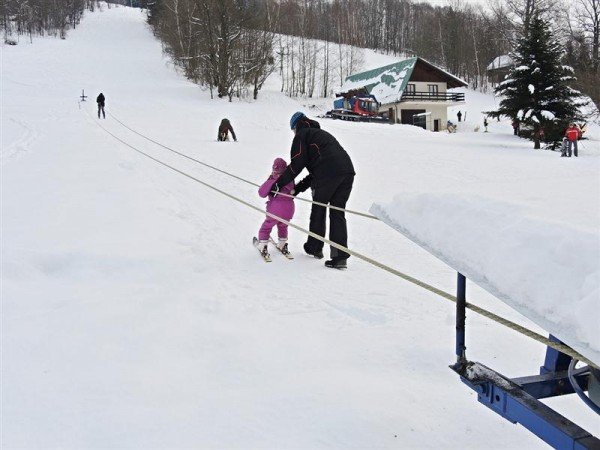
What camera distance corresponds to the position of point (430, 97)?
40.7 meters

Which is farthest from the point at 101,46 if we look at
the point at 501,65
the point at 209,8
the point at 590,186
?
the point at 590,186

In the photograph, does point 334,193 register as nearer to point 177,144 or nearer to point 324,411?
point 324,411

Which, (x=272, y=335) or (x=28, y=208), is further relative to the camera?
(x=28, y=208)

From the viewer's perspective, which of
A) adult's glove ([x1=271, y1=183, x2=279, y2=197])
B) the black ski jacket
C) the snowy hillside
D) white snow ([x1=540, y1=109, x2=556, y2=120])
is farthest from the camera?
white snow ([x1=540, y1=109, x2=556, y2=120])

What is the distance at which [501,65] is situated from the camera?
5781cm

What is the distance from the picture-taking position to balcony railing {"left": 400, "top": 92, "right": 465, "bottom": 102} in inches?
1572

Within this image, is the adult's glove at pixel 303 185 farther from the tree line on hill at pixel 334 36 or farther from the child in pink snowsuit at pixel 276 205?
the tree line on hill at pixel 334 36

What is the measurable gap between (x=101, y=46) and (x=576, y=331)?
60.8 metres

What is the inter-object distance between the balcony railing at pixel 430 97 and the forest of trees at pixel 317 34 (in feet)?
21.3

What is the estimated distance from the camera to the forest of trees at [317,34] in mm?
36281

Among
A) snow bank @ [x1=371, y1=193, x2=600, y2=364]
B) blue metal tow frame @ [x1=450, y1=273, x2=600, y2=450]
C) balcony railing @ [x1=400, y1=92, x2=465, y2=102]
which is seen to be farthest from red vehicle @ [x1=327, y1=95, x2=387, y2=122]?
blue metal tow frame @ [x1=450, y1=273, x2=600, y2=450]

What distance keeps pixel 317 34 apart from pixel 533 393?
2692 inches

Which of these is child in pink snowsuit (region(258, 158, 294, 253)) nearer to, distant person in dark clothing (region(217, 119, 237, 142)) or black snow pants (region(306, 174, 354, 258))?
black snow pants (region(306, 174, 354, 258))

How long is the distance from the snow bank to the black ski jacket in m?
3.21
